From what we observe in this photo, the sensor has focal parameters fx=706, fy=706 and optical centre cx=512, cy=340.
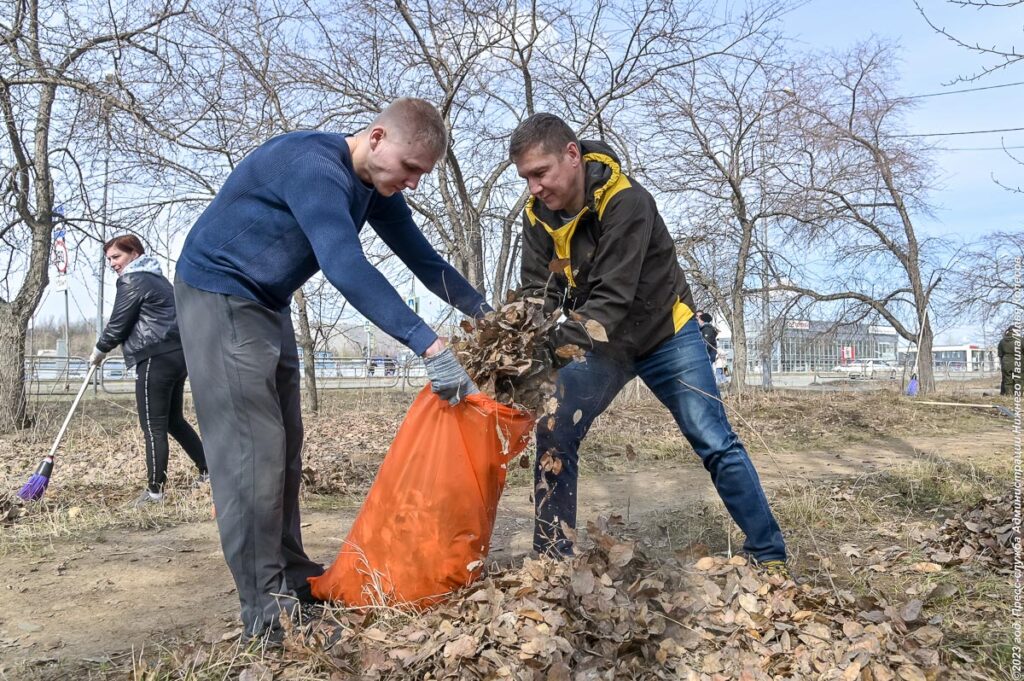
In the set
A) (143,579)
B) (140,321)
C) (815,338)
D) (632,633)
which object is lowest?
(143,579)

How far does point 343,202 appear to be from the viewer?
2191 mm

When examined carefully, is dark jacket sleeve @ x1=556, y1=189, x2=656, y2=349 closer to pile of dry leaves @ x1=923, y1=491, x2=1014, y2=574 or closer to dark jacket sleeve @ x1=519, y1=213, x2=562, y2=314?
dark jacket sleeve @ x1=519, y1=213, x2=562, y2=314

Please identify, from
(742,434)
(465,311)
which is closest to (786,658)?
(465,311)

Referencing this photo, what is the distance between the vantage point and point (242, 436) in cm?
228

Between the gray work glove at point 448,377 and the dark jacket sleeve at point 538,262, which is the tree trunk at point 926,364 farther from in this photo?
the gray work glove at point 448,377

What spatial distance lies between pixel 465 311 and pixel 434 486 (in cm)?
86

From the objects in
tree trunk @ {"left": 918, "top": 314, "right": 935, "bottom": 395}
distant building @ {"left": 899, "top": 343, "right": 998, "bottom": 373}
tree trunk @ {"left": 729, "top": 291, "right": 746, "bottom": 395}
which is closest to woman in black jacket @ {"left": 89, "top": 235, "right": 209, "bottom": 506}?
tree trunk @ {"left": 729, "top": 291, "right": 746, "bottom": 395}

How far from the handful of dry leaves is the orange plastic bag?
0.36 ft

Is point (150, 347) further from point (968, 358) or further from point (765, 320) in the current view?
point (968, 358)

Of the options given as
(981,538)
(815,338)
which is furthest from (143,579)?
(815,338)

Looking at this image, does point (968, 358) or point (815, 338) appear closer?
point (815, 338)

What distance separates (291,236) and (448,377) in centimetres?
69

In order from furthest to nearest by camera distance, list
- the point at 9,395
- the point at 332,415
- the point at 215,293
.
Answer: the point at 332,415, the point at 9,395, the point at 215,293

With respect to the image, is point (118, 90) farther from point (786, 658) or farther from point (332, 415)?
point (786, 658)
